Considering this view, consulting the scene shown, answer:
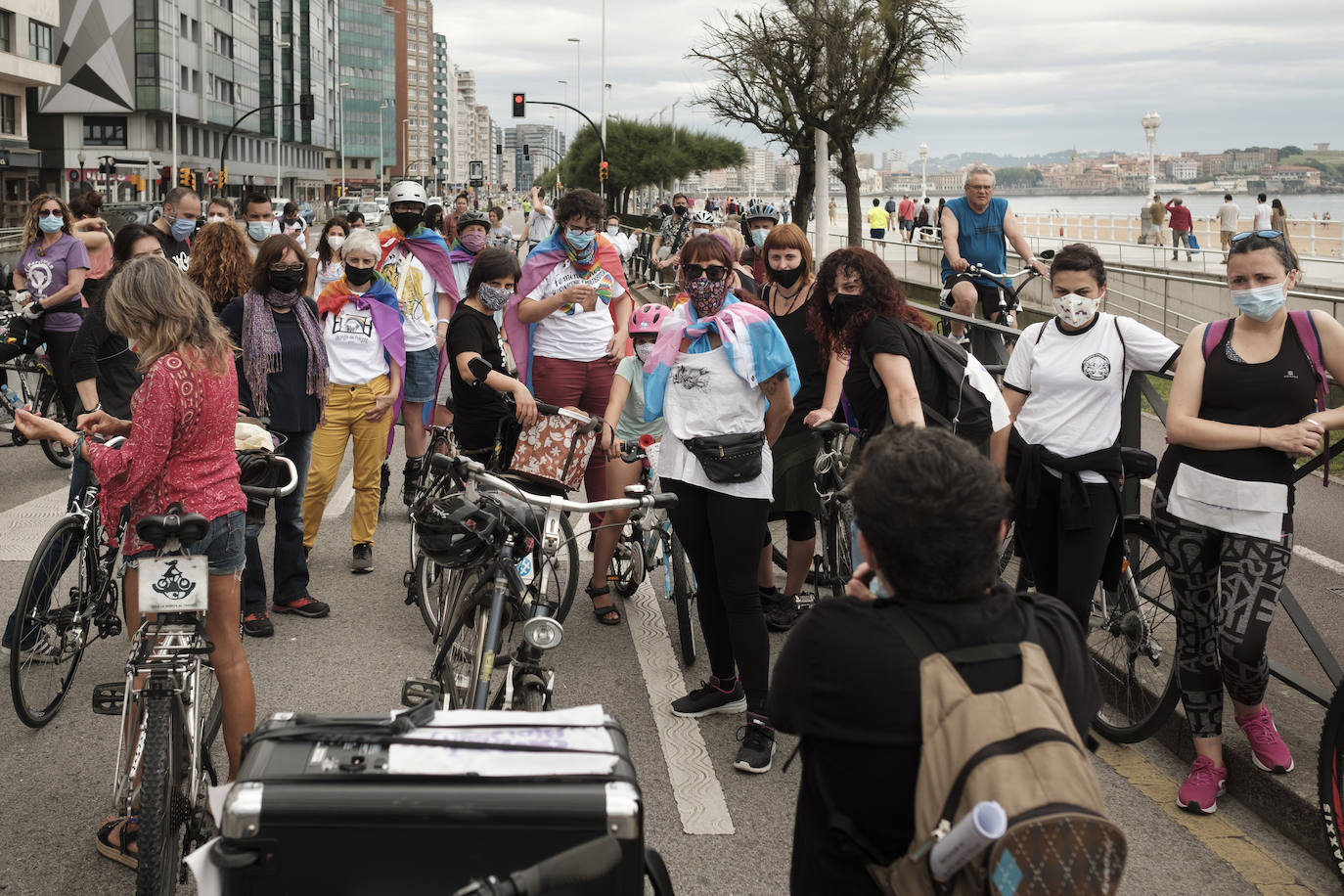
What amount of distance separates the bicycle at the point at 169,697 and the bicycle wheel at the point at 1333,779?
11.1 feet

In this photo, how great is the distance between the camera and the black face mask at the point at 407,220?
29.2ft

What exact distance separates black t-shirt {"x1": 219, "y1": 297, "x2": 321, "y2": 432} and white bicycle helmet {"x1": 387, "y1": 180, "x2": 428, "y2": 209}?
233 cm

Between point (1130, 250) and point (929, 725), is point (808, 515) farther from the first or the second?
point (1130, 250)

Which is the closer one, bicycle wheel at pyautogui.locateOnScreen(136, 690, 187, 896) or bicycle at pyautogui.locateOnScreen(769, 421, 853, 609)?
bicycle wheel at pyautogui.locateOnScreen(136, 690, 187, 896)

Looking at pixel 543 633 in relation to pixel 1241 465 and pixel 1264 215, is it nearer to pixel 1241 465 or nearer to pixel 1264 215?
pixel 1241 465

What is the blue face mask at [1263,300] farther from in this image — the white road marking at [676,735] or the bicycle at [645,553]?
the bicycle at [645,553]

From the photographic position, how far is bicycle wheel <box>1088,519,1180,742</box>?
17.5ft

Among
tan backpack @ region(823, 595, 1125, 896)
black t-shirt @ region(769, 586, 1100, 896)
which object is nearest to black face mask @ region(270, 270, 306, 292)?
black t-shirt @ region(769, 586, 1100, 896)

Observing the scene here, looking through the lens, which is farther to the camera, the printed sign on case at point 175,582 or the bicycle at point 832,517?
the bicycle at point 832,517

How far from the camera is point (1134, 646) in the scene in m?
5.39

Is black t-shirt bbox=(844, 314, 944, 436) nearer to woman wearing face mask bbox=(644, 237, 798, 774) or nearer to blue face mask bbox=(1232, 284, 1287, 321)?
woman wearing face mask bbox=(644, 237, 798, 774)

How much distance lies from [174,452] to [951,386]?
9.53ft

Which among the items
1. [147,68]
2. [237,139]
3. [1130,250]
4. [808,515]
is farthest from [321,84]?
[808,515]

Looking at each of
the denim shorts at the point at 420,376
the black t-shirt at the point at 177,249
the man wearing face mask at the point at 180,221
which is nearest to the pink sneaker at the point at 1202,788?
the denim shorts at the point at 420,376
